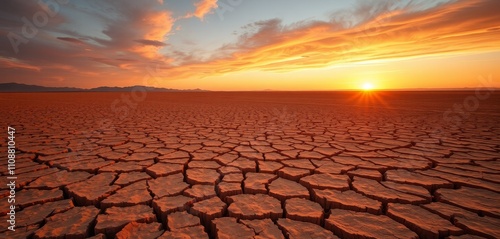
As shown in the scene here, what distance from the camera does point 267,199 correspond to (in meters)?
1.54

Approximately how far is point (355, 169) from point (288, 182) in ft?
2.33

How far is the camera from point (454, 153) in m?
2.62

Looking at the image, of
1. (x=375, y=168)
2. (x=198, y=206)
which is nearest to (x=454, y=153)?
(x=375, y=168)

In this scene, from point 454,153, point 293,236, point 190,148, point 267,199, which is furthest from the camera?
point 190,148

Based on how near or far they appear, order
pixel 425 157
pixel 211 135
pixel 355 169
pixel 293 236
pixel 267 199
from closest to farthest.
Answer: pixel 293 236, pixel 267 199, pixel 355 169, pixel 425 157, pixel 211 135

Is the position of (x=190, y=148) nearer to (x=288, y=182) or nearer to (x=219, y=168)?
(x=219, y=168)

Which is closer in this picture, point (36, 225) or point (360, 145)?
point (36, 225)

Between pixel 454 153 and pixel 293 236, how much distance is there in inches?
102

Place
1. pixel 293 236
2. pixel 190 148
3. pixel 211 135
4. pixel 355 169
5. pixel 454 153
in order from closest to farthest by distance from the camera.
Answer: pixel 293 236
pixel 355 169
pixel 454 153
pixel 190 148
pixel 211 135

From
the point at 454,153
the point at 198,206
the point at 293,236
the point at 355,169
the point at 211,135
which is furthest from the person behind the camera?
the point at 211,135

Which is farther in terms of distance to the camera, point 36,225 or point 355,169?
point 355,169

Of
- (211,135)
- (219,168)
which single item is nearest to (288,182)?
(219,168)

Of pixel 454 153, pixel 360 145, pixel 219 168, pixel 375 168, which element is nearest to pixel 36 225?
pixel 219 168

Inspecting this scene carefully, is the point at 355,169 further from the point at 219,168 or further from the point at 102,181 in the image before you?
the point at 102,181
